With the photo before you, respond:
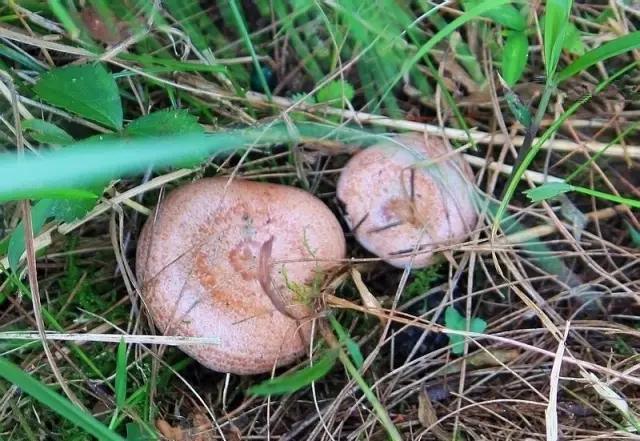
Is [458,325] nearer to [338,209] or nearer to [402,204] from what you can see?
[402,204]

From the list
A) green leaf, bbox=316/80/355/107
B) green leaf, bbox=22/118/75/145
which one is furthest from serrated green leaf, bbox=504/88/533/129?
green leaf, bbox=22/118/75/145

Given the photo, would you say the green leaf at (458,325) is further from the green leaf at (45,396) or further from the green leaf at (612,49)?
the green leaf at (45,396)

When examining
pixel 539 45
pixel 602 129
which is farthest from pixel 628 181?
pixel 539 45

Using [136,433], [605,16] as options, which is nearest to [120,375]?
[136,433]

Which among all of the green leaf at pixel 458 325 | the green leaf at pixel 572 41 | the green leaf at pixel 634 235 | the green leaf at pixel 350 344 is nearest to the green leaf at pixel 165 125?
the green leaf at pixel 350 344

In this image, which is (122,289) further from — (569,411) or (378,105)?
(569,411)
